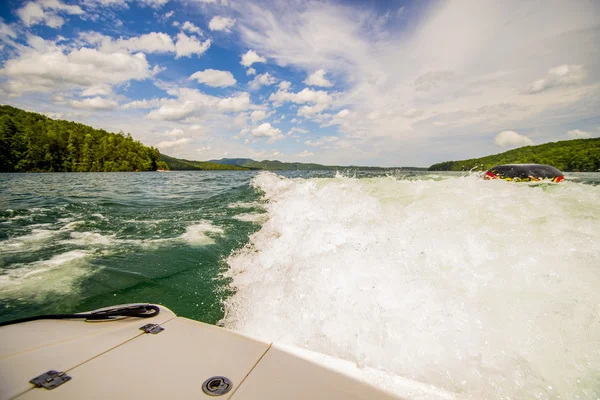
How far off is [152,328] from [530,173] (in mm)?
13741

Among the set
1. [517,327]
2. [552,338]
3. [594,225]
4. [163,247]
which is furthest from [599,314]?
[163,247]

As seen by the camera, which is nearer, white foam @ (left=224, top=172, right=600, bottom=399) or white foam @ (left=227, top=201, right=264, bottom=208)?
white foam @ (left=224, top=172, right=600, bottom=399)

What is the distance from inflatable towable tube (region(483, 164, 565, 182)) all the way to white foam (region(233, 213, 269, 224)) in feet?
33.7

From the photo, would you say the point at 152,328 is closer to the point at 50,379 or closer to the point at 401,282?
the point at 50,379

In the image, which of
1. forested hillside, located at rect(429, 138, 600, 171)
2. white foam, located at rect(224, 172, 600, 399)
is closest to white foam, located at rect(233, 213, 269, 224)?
white foam, located at rect(224, 172, 600, 399)

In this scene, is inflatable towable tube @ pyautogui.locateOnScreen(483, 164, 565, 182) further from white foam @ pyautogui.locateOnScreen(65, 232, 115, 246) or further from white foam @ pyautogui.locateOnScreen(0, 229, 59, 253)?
white foam @ pyautogui.locateOnScreen(0, 229, 59, 253)

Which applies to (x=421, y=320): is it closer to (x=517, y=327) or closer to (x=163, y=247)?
(x=517, y=327)

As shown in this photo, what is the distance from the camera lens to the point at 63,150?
236 feet

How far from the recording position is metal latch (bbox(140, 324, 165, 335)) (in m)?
1.96

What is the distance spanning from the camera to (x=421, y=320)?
238cm

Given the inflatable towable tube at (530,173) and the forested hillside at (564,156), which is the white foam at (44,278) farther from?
the forested hillside at (564,156)

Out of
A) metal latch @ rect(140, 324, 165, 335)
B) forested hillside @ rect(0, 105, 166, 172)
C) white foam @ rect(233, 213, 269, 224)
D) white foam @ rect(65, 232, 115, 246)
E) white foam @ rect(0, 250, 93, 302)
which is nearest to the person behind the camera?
metal latch @ rect(140, 324, 165, 335)

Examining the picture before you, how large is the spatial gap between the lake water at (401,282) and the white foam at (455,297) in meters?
0.01

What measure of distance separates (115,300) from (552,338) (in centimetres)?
510
